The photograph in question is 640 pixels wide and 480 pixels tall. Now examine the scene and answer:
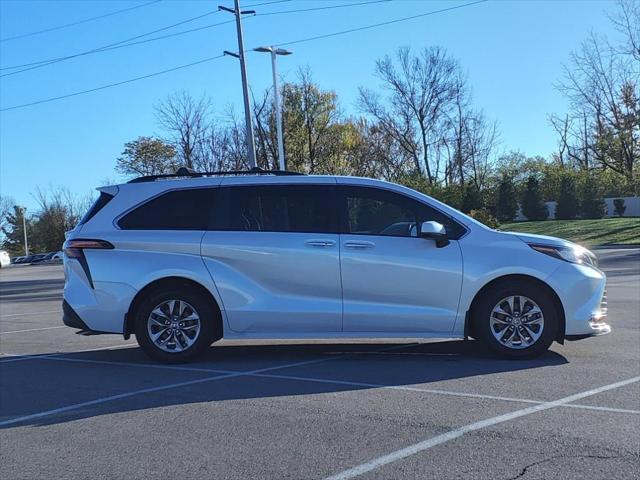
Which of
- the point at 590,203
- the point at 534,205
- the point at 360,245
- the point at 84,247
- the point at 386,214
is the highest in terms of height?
the point at 534,205

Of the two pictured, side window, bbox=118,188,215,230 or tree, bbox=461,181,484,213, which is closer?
side window, bbox=118,188,215,230

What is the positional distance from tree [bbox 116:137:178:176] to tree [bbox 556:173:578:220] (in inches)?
1174

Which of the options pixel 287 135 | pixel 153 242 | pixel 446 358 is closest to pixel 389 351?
pixel 446 358

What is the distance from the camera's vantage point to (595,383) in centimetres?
586

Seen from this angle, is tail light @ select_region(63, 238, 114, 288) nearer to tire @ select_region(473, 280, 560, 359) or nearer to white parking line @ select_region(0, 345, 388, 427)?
white parking line @ select_region(0, 345, 388, 427)

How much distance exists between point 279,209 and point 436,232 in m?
1.72

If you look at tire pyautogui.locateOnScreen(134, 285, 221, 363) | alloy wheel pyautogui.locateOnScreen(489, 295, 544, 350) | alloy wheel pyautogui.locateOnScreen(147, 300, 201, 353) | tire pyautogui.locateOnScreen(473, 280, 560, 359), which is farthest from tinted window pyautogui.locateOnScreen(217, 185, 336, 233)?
alloy wheel pyautogui.locateOnScreen(489, 295, 544, 350)

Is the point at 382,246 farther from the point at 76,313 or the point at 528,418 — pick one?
the point at 76,313

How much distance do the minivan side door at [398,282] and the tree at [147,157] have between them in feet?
145

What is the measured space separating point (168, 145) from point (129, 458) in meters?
47.5

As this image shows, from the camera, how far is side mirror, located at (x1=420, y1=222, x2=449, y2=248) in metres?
6.60

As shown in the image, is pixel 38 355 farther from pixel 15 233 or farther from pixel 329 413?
pixel 15 233

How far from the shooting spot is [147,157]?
57.5 metres

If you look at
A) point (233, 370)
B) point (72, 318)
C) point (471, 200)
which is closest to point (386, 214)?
point (233, 370)
